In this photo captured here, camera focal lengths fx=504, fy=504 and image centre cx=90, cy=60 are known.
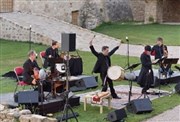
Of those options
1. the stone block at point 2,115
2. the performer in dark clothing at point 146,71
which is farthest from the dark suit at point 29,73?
the performer in dark clothing at point 146,71

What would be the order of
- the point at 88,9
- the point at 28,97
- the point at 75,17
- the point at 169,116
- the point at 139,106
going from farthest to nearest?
1. the point at 88,9
2. the point at 75,17
3. the point at 139,106
4. the point at 169,116
5. the point at 28,97

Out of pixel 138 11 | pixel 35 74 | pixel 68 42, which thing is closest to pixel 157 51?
pixel 35 74

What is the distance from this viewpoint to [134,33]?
112 feet

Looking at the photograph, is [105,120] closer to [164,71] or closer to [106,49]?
[106,49]

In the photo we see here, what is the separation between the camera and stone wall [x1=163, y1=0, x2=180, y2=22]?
1729 inches

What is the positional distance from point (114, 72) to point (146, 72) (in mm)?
1751

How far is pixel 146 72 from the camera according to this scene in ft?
50.3

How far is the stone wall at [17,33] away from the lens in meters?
28.6

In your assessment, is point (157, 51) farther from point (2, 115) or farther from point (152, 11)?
point (152, 11)

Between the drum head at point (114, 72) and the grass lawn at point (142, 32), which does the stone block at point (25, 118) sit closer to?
the drum head at point (114, 72)

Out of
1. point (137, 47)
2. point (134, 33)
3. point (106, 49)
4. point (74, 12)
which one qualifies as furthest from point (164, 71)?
point (74, 12)

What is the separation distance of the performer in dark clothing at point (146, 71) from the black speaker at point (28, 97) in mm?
3668

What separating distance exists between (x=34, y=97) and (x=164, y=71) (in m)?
6.48

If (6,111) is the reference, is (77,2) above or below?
above
